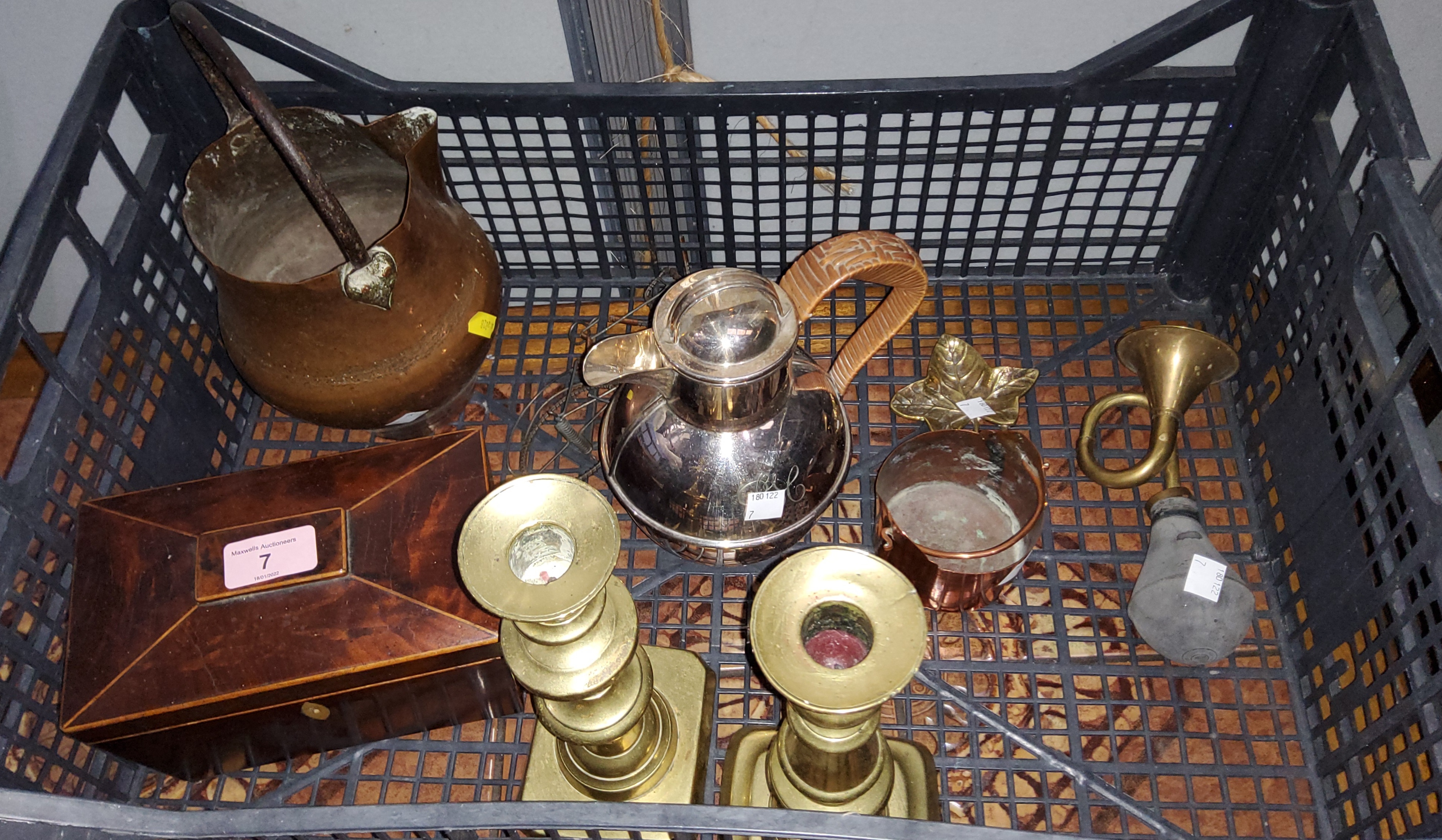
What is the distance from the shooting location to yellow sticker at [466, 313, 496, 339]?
874 mm

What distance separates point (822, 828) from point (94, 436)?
0.80 metres

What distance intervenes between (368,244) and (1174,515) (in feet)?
2.46

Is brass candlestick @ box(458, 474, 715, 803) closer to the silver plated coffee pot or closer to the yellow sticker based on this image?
the silver plated coffee pot

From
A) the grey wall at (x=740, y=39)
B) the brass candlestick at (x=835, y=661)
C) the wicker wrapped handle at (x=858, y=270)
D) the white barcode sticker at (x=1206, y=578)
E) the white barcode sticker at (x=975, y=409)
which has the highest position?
the grey wall at (x=740, y=39)

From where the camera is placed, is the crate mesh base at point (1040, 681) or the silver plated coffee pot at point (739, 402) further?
the crate mesh base at point (1040, 681)

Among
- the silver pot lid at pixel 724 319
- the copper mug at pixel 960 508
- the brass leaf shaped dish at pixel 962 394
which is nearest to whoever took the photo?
the silver pot lid at pixel 724 319

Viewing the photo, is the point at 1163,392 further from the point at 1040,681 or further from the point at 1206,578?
the point at 1040,681

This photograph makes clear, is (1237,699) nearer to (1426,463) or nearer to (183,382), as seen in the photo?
(1426,463)

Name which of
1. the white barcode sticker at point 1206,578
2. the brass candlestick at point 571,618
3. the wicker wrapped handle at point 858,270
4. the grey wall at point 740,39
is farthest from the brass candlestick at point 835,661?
the grey wall at point 740,39

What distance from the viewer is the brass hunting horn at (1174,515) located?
2.80ft

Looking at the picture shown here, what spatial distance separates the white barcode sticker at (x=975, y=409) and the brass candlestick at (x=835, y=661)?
351 millimetres

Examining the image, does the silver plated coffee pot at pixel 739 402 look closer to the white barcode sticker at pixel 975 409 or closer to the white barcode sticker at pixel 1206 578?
the white barcode sticker at pixel 975 409

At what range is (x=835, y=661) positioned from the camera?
2.09ft

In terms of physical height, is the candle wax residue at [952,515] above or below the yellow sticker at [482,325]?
below
